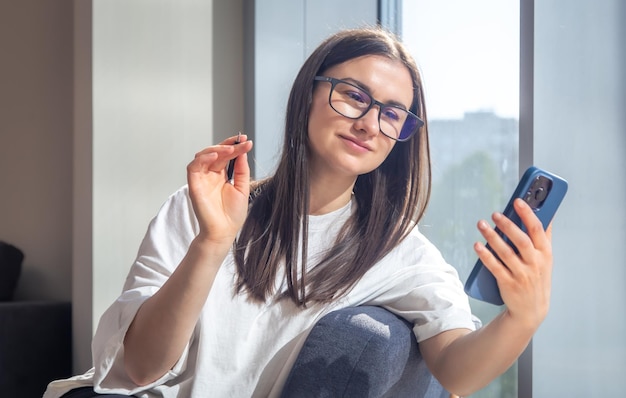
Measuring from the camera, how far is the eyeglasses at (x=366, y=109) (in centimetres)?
151

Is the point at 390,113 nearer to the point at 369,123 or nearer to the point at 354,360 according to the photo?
the point at 369,123

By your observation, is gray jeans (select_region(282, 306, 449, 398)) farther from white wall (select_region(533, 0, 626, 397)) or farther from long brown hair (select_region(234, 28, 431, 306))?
white wall (select_region(533, 0, 626, 397))

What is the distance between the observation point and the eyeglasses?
151 centimetres

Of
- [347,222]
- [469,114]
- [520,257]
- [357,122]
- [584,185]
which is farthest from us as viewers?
[469,114]

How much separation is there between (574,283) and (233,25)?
1.82 metres

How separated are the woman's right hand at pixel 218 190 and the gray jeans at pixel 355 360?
22 centimetres

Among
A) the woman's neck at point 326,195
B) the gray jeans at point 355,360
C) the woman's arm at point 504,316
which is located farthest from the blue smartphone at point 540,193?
the woman's neck at point 326,195

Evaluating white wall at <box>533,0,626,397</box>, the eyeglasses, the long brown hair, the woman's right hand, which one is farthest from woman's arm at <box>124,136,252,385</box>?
white wall at <box>533,0,626,397</box>

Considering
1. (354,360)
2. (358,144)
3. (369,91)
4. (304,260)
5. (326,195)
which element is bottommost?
(354,360)

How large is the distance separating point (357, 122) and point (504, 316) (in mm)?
491

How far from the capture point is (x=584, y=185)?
Answer: 1.95 metres

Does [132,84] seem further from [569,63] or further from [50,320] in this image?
[569,63]

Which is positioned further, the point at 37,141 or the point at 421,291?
the point at 37,141

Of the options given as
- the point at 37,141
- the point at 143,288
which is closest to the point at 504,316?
the point at 143,288
